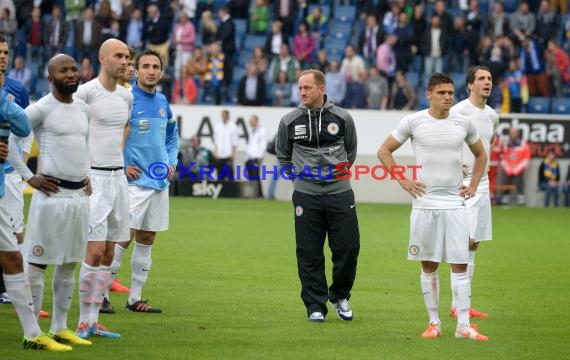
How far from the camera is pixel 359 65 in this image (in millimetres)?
31438

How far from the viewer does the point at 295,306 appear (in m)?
12.1

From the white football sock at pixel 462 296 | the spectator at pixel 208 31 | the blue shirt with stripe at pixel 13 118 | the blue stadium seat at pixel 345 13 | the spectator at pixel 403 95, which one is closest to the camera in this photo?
the blue shirt with stripe at pixel 13 118

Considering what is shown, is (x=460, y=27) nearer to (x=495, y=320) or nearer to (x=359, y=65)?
(x=359, y=65)

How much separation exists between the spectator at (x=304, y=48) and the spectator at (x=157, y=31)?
144 inches

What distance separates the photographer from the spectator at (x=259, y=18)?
33844 millimetres

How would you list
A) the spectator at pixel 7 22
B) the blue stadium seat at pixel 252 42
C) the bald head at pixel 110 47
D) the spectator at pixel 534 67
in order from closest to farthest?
the bald head at pixel 110 47 → the spectator at pixel 534 67 → the spectator at pixel 7 22 → the blue stadium seat at pixel 252 42

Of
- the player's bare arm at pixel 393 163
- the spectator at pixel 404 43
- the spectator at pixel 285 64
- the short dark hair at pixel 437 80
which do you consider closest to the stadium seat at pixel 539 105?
the spectator at pixel 404 43

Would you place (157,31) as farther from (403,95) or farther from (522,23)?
(522,23)

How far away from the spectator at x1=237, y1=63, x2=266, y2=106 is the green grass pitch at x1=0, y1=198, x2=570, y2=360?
10221mm

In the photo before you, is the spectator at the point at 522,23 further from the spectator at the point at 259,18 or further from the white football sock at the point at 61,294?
the white football sock at the point at 61,294

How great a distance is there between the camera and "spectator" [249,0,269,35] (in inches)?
1332

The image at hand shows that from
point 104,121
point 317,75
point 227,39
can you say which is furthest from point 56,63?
point 227,39

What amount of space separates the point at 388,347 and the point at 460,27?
23.5m

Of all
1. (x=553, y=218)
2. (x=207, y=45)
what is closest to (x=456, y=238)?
(x=553, y=218)
